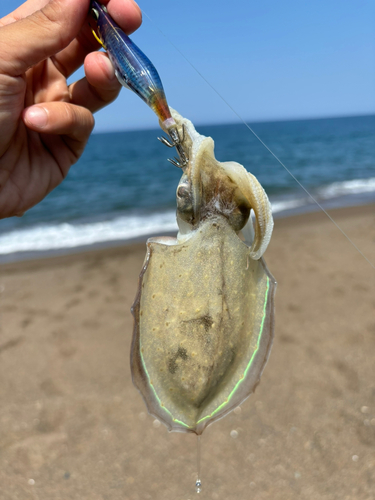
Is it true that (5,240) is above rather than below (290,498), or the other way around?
below

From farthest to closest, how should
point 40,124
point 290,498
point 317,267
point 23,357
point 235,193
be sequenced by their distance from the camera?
1. point 317,267
2. point 23,357
3. point 290,498
4. point 40,124
5. point 235,193

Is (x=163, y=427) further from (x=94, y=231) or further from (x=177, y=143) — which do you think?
(x=94, y=231)

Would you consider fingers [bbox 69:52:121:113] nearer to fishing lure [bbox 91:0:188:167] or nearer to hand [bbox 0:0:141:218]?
hand [bbox 0:0:141:218]

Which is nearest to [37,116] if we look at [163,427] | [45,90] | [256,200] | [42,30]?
[42,30]

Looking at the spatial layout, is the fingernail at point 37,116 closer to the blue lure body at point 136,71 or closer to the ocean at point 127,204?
the blue lure body at point 136,71

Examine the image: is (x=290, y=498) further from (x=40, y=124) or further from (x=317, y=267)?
(x=317, y=267)

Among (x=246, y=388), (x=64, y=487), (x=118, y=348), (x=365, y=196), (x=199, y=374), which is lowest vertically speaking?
(x=365, y=196)

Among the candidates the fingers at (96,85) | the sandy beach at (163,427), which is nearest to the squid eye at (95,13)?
the fingers at (96,85)

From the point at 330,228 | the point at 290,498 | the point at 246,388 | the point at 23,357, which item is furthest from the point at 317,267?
the point at 246,388
